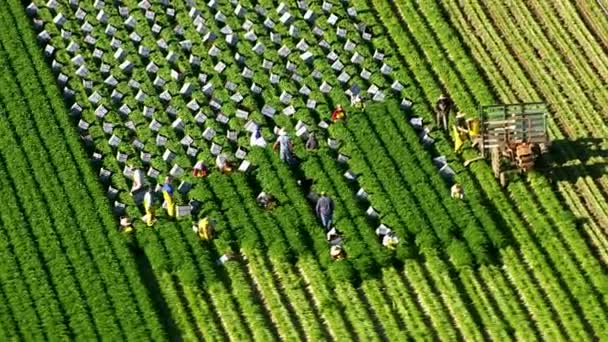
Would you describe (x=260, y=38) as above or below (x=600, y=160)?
above

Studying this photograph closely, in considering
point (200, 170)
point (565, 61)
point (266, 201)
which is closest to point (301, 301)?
point (266, 201)

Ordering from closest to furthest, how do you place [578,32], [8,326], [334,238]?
1. [8,326]
2. [334,238]
3. [578,32]

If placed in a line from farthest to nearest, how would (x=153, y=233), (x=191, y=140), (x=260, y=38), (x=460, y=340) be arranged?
(x=260, y=38) → (x=191, y=140) → (x=153, y=233) → (x=460, y=340)

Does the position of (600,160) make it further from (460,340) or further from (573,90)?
(460,340)

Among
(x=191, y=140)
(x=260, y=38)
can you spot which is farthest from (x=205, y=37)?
(x=191, y=140)

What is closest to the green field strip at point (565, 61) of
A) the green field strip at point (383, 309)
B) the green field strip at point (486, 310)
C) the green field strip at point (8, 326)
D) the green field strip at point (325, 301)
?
the green field strip at point (486, 310)

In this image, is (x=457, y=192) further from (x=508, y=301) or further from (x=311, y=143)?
(x=311, y=143)
